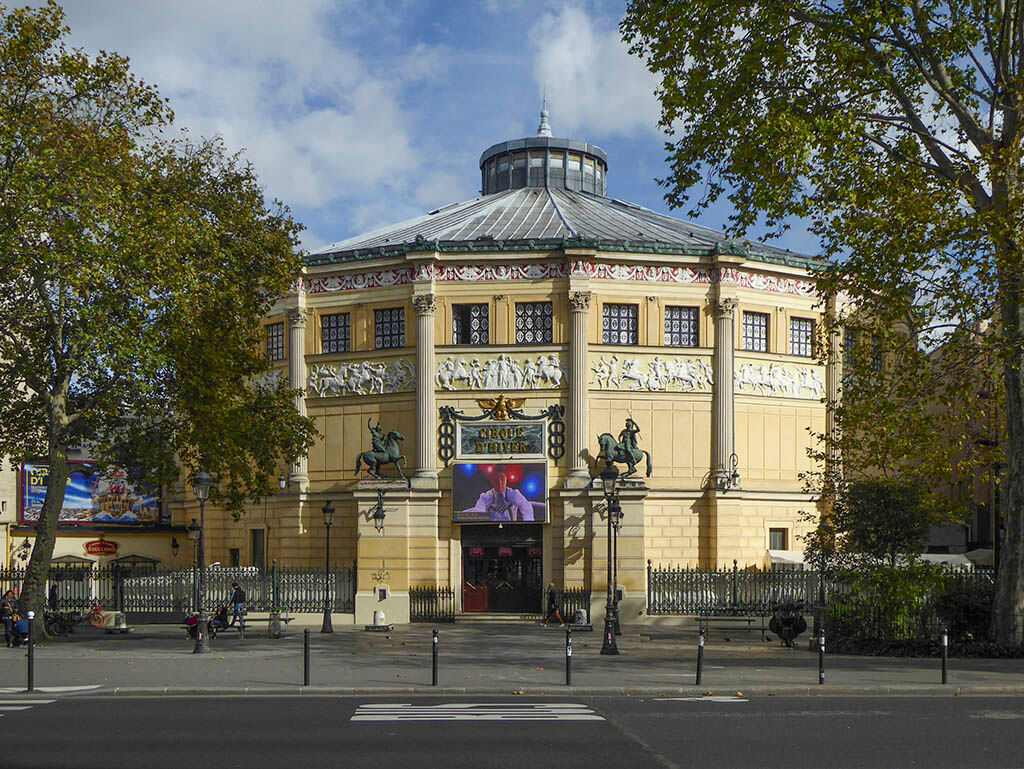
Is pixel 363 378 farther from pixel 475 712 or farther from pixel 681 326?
pixel 475 712

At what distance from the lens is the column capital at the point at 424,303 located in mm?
44781

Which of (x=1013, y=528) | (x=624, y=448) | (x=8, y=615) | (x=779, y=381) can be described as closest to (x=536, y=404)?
(x=624, y=448)

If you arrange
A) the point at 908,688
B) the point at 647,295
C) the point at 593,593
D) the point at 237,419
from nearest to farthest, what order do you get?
the point at 908,688 → the point at 237,419 → the point at 593,593 → the point at 647,295

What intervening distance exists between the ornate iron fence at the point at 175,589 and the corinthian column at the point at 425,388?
6313 millimetres

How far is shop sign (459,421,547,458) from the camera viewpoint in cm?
4425

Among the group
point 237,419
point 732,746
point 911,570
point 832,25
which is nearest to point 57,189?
point 237,419

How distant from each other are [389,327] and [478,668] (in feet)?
81.0

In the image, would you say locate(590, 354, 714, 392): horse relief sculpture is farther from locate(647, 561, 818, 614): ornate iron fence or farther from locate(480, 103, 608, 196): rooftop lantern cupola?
locate(480, 103, 608, 196): rooftop lantern cupola

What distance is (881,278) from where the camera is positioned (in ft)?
81.1

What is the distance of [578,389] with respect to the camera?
4409 cm

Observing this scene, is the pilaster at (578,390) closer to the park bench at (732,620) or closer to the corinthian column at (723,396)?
the corinthian column at (723,396)

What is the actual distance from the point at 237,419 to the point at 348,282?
1715cm

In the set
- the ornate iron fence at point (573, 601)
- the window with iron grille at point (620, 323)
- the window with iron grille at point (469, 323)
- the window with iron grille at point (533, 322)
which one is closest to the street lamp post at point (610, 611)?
the ornate iron fence at point (573, 601)

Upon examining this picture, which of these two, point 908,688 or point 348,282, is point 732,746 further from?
point 348,282
